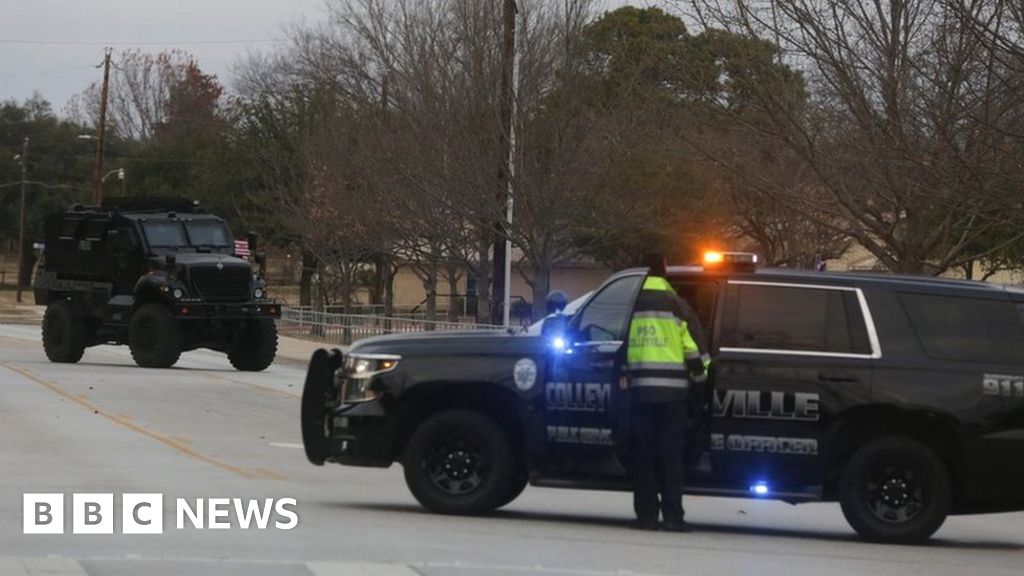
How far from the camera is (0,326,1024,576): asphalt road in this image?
9805 millimetres

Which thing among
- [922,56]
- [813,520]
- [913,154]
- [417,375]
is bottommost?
[813,520]

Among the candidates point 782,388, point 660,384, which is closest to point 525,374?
point 660,384

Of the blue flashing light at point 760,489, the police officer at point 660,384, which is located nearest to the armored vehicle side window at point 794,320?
the police officer at point 660,384

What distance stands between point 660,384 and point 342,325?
32.9 meters

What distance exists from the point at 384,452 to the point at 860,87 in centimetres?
1192

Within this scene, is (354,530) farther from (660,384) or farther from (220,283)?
(220,283)

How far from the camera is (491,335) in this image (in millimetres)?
12094

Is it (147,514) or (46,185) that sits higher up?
(46,185)

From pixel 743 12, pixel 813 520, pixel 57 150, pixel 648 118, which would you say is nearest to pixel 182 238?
pixel 648 118

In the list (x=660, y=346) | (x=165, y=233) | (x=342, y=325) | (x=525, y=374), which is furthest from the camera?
(x=342, y=325)

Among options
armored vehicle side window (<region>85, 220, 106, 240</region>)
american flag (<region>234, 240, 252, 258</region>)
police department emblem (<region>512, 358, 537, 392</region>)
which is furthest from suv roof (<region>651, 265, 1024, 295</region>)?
american flag (<region>234, 240, 252, 258</region>)

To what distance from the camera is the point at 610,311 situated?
39.1ft

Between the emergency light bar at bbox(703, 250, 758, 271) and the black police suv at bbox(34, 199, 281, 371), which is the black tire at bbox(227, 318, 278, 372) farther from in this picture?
the emergency light bar at bbox(703, 250, 758, 271)

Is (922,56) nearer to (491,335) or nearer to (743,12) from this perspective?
(743,12)
